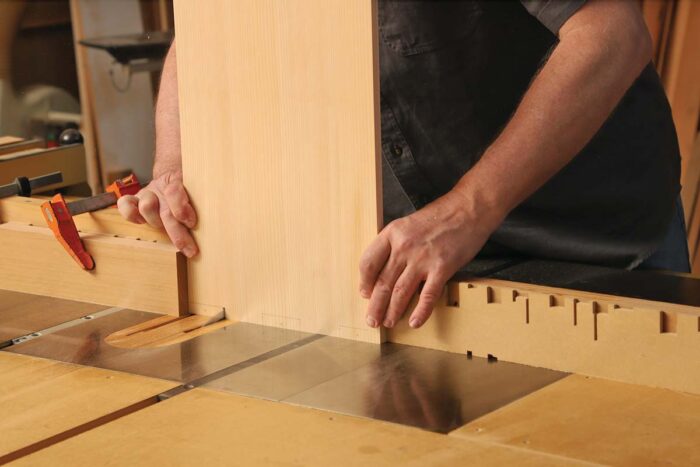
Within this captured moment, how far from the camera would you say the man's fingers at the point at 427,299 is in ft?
4.59

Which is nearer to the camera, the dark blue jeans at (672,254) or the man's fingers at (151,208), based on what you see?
the man's fingers at (151,208)

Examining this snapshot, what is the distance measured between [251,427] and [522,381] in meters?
0.35

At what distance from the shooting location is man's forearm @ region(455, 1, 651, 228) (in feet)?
4.95

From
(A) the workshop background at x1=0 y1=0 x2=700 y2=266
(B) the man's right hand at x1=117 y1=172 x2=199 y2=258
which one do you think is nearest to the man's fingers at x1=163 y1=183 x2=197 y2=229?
(B) the man's right hand at x1=117 y1=172 x2=199 y2=258

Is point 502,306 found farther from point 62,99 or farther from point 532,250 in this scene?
point 62,99

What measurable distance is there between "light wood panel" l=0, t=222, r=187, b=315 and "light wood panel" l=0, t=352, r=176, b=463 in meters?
0.25

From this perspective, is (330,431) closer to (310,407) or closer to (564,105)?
(310,407)

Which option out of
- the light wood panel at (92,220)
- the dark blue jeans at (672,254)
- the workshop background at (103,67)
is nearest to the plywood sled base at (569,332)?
the light wood panel at (92,220)

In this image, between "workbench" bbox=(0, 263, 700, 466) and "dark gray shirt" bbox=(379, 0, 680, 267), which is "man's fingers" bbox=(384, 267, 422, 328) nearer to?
"workbench" bbox=(0, 263, 700, 466)

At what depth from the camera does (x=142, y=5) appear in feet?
17.2

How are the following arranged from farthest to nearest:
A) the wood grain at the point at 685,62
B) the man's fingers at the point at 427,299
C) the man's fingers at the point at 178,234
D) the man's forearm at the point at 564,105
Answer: the wood grain at the point at 685,62, the man's fingers at the point at 178,234, the man's forearm at the point at 564,105, the man's fingers at the point at 427,299

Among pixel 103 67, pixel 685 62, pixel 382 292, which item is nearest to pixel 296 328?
pixel 382 292

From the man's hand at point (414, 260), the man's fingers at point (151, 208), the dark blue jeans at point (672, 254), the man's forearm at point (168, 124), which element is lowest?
the dark blue jeans at point (672, 254)

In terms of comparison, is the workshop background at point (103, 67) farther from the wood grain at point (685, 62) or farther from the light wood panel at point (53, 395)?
the light wood panel at point (53, 395)
